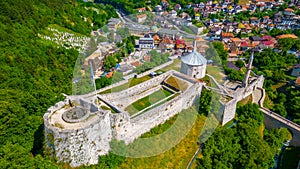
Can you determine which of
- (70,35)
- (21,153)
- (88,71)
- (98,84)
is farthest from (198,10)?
(21,153)

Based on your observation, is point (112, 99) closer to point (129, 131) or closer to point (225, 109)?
point (129, 131)

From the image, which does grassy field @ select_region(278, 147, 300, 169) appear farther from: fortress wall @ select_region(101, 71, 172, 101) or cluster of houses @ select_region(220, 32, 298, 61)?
cluster of houses @ select_region(220, 32, 298, 61)

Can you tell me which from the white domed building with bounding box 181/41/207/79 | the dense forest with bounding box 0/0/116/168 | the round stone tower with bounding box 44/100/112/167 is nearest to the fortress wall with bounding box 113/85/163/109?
the white domed building with bounding box 181/41/207/79

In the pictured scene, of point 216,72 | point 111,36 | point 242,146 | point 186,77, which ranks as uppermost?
point 186,77

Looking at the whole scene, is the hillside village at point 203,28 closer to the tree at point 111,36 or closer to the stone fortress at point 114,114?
the tree at point 111,36

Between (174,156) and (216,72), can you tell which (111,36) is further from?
(174,156)

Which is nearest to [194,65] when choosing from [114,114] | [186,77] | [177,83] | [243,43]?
[186,77]
